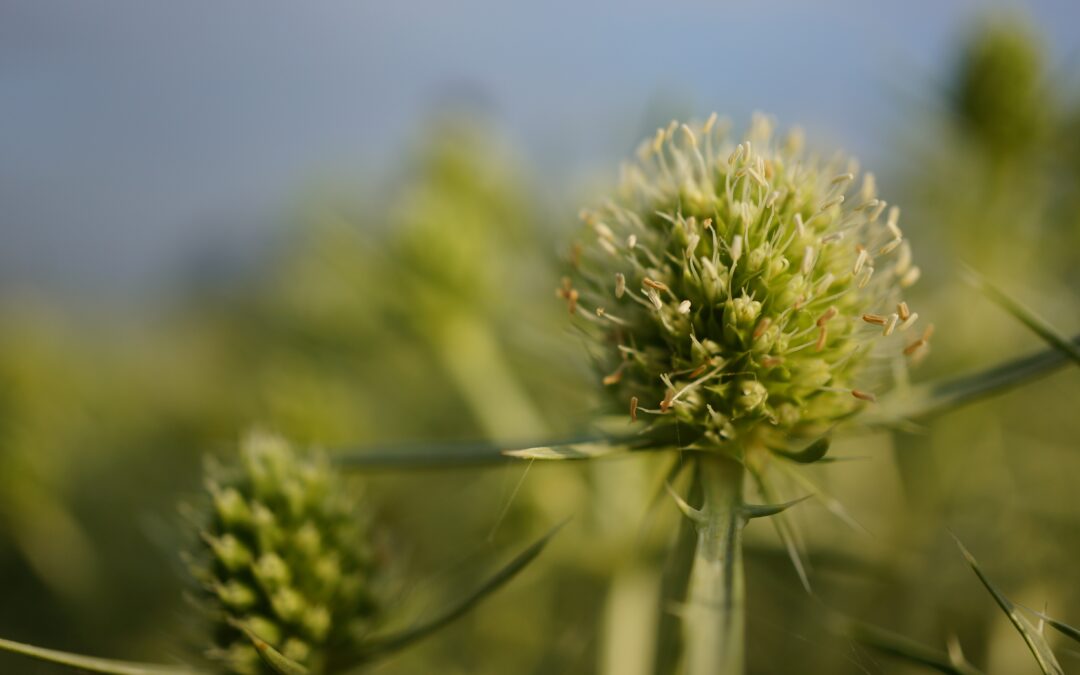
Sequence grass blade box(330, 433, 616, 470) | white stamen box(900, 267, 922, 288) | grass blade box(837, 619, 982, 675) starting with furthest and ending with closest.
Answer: grass blade box(330, 433, 616, 470) → white stamen box(900, 267, 922, 288) → grass blade box(837, 619, 982, 675)

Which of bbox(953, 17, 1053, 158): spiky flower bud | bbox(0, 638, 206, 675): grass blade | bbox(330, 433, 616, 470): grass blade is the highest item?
bbox(953, 17, 1053, 158): spiky flower bud

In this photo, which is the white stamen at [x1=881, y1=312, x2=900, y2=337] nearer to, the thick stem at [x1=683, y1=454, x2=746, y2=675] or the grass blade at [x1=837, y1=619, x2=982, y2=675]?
the thick stem at [x1=683, y1=454, x2=746, y2=675]

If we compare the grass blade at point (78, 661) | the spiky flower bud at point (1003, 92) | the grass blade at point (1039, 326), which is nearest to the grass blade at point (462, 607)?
the grass blade at point (78, 661)

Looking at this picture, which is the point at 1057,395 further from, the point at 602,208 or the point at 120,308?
the point at 120,308

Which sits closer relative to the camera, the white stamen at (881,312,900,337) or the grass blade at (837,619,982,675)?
the grass blade at (837,619,982,675)

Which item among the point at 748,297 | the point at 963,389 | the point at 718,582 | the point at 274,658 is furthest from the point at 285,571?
the point at 963,389

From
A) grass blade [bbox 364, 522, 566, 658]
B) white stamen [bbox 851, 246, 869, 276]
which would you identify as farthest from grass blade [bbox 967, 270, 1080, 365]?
grass blade [bbox 364, 522, 566, 658]

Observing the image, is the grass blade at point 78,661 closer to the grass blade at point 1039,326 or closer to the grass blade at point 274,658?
the grass blade at point 274,658
